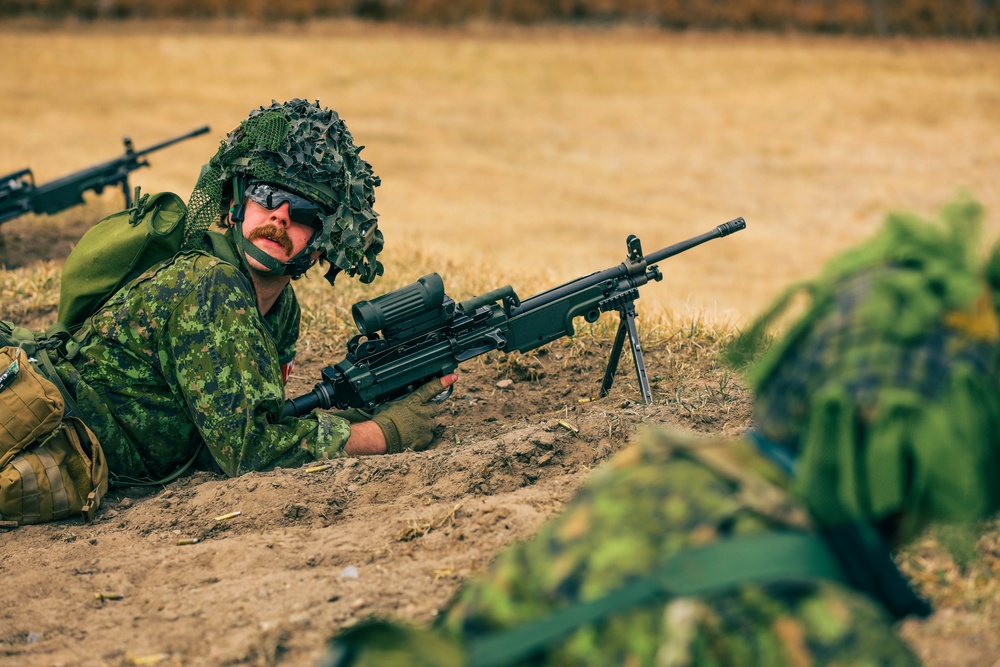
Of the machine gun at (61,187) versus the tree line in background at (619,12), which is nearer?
the machine gun at (61,187)

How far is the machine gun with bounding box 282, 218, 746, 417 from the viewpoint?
501 cm

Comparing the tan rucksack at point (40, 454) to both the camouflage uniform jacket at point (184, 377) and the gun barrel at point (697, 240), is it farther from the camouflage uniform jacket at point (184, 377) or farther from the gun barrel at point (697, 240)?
the gun barrel at point (697, 240)

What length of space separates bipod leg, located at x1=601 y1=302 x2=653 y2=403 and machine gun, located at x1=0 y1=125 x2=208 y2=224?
4.59 metres

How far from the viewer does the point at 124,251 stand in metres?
4.62

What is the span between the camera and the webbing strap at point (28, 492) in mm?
4239

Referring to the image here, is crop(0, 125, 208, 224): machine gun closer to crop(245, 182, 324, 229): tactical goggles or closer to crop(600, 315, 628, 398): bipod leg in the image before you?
crop(245, 182, 324, 229): tactical goggles

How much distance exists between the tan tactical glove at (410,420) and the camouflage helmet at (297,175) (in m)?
0.67

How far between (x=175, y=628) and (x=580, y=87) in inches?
762

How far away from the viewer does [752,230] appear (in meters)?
15.7


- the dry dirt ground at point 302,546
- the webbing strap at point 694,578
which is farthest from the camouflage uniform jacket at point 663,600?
the dry dirt ground at point 302,546

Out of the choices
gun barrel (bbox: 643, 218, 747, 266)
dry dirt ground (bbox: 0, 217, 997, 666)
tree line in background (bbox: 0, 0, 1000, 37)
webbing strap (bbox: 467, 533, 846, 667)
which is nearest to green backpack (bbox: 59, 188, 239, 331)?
dry dirt ground (bbox: 0, 217, 997, 666)

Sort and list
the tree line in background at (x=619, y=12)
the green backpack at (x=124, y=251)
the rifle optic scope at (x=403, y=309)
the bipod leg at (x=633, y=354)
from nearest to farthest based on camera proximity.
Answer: the green backpack at (x=124, y=251), the rifle optic scope at (x=403, y=309), the bipod leg at (x=633, y=354), the tree line in background at (x=619, y=12)

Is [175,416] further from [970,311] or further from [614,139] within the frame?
[614,139]

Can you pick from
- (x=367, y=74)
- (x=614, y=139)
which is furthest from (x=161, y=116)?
(x=614, y=139)
